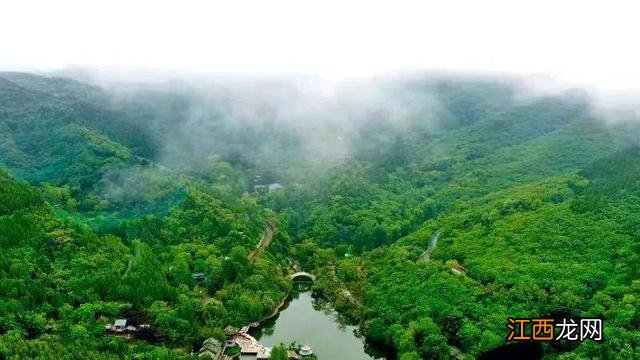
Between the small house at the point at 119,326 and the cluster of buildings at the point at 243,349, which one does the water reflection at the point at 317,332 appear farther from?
the small house at the point at 119,326

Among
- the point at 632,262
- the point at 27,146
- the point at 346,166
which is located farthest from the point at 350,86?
the point at 632,262

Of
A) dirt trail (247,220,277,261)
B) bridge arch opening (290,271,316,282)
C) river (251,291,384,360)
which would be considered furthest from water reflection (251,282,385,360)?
dirt trail (247,220,277,261)

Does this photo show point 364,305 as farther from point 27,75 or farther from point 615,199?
point 27,75

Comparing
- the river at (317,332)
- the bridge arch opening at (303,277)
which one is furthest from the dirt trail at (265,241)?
the river at (317,332)

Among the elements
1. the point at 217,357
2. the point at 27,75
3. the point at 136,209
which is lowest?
the point at 217,357

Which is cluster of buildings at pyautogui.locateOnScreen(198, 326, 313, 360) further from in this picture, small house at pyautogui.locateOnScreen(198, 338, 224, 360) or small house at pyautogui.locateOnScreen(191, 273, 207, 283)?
small house at pyautogui.locateOnScreen(191, 273, 207, 283)

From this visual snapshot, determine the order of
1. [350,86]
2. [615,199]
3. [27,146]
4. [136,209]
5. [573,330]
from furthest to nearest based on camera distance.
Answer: [350,86] < [27,146] < [136,209] < [615,199] < [573,330]

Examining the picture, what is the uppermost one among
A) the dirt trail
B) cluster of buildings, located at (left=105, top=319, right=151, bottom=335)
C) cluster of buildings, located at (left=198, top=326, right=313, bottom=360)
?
cluster of buildings, located at (left=105, top=319, right=151, bottom=335)
